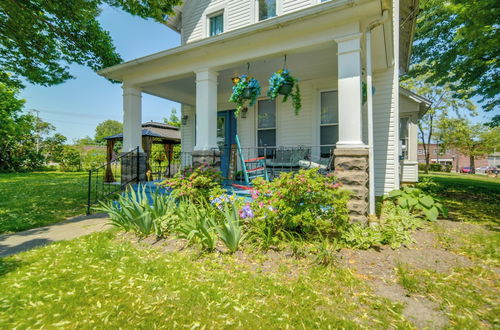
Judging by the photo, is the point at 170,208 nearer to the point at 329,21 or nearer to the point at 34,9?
the point at 329,21

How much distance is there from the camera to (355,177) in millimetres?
3545

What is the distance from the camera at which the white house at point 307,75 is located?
3.64 m

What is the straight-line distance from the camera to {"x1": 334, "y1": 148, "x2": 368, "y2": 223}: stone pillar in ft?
11.4

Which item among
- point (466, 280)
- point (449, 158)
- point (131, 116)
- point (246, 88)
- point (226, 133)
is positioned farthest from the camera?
point (449, 158)

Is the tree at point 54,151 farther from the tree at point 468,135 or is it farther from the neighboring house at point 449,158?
the neighboring house at point 449,158

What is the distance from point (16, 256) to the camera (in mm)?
3045

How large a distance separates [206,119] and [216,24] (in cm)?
448

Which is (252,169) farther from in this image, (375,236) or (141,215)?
(375,236)

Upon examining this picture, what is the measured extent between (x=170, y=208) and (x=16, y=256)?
1956 mm

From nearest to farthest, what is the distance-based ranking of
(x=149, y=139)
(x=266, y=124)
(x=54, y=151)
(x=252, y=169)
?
(x=252, y=169)
(x=266, y=124)
(x=149, y=139)
(x=54, y=151)

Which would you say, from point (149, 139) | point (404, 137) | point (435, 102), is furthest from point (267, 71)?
point (435, 102)

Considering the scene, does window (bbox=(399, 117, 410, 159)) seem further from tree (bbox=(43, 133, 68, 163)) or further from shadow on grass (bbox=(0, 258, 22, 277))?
tree (bbox=(43, 133, 68, 163))

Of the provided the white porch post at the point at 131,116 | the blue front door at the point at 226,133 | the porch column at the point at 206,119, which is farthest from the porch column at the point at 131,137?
the blue front door at the point at 226,133

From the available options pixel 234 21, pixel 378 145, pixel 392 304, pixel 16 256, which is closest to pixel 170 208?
pixel 16 256
